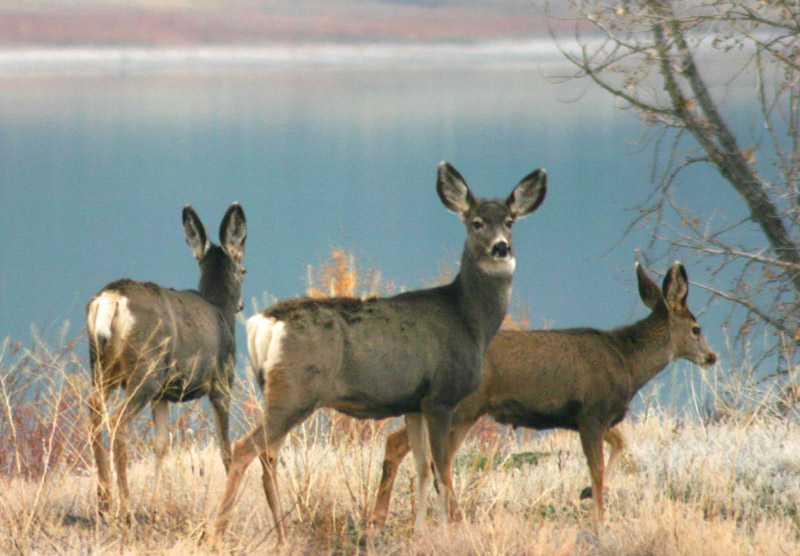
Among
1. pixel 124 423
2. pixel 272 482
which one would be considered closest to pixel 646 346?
pixel 272 482

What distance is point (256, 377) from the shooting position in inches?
272

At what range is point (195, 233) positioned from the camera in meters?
9.22

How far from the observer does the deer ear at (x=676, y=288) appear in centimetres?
859

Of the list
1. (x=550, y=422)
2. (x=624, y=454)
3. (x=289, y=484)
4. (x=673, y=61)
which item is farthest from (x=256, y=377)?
(x=673, y=61)

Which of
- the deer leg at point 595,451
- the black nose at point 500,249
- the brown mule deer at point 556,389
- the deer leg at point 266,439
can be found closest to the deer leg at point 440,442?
the brown mule deer at point 556,389

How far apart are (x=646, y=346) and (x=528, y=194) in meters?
1.67

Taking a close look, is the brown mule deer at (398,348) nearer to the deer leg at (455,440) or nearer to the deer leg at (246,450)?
the deer leg at (246,450)

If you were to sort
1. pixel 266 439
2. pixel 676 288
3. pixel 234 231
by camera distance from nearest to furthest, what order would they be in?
pixel 266 439, pixel 676 288, pixel 234 231

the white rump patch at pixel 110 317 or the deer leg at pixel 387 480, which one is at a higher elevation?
the white rump patch at pixel 110 317

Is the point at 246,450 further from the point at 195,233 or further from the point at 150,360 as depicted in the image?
the point at 195,233

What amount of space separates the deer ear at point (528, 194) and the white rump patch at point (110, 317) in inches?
104

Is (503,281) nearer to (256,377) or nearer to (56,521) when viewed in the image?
(256,377)

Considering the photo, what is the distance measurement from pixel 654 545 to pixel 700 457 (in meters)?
3.09

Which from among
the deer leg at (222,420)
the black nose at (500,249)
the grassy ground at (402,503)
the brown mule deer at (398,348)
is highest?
the black nose at (500,249)
